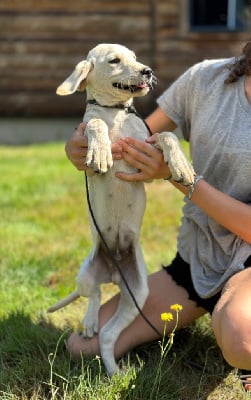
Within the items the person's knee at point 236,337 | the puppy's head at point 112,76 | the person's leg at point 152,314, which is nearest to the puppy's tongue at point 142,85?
the puppy's head at point 112,76

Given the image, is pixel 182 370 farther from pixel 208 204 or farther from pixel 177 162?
pixel 177 162

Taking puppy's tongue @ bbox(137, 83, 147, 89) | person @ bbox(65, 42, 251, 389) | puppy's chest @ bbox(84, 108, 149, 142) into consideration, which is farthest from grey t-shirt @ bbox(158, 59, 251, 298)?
puppy's tongue @ bbox(137, 83, 147, 89)

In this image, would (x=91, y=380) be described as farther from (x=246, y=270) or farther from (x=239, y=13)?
(x=239, y=13)

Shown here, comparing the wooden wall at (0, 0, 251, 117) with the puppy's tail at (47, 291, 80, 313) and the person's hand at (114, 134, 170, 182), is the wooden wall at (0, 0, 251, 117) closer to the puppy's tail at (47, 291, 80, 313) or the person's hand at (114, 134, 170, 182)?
the puppy's tail at (47, 291, 80, 313)

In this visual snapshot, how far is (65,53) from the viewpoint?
989cm

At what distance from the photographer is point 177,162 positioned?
252 cm

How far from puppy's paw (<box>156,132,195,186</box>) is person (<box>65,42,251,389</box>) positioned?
0.30 feet

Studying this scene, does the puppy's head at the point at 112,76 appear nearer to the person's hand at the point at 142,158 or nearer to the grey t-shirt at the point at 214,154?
the person's hand at the point at 142,158

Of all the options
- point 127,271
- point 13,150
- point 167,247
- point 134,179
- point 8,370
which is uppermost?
point 134,179

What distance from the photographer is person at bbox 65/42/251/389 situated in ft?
8.68

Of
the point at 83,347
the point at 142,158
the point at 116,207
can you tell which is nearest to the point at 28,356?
the point at 83,347

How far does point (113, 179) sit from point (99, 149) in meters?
0.26

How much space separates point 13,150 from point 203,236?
591 cm

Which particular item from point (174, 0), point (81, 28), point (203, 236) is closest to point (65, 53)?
point (81, 28)
